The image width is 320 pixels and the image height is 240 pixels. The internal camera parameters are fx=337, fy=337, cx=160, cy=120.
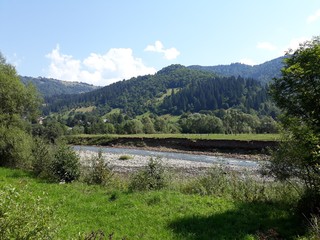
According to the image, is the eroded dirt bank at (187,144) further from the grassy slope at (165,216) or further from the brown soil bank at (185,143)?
the grassy slope at (165,216)

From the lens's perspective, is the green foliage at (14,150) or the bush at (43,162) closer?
the bush at (43,162)

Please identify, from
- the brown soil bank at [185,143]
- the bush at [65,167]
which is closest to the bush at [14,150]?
the bush at [65,167]

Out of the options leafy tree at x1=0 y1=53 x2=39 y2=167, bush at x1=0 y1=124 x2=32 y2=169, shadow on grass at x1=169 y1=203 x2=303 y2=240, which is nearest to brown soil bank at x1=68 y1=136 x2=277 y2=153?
leafy tree at x1=0 y1=53 x2=39 y2=167

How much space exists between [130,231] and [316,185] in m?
7.38

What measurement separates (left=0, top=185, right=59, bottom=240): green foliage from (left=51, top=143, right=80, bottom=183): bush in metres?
Answer: 17.6

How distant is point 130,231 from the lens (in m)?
11.9

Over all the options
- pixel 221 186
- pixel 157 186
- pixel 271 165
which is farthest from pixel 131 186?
pixel 271 165

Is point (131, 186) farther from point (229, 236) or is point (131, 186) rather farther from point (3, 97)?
point (3, 97)

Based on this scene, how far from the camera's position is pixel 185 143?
95.9 metres

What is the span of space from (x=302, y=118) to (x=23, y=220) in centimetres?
1168

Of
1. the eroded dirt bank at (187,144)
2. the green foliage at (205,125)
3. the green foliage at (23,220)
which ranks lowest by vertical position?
the eroded dirt bank at (187,144)

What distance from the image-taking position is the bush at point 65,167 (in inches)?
869

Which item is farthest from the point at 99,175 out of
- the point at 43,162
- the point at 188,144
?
the point at 188,144

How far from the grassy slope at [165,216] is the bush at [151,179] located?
146 centimetres
